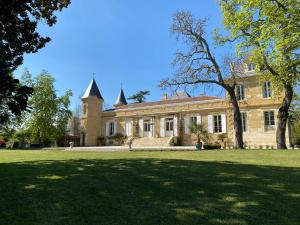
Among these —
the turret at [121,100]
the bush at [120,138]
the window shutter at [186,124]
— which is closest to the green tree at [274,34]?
the window shutter at [186,124]

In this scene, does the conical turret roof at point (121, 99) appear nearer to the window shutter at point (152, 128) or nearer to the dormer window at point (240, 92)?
the window shutter at point (152, 128)

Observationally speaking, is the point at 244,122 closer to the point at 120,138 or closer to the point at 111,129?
the point at 120,138

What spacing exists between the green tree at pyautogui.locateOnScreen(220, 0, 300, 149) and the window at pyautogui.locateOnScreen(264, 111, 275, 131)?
769 cm

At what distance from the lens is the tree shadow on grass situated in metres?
4.12

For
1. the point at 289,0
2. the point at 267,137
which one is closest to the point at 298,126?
the point at 267,137

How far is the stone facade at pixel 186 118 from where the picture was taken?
26.2 m

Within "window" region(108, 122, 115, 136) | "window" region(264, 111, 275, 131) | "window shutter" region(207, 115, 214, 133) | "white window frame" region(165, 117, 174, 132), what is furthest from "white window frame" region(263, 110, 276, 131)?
"window" region(108, 122, 115, 136)

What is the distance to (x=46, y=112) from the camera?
1458 inches

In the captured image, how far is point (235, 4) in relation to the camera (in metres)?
18.8

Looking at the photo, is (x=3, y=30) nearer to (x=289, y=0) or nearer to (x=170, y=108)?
(x=289, y=0)

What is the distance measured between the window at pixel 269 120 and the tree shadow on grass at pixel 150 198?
20.0 metres

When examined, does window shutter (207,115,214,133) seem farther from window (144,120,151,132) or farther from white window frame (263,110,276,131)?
window (144,120,151,132)

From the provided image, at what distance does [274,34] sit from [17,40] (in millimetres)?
11355

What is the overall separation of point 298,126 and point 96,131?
1193 inches
